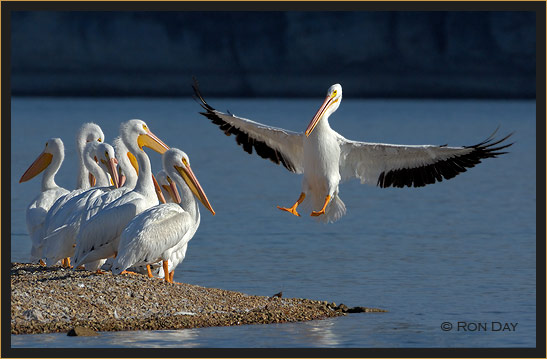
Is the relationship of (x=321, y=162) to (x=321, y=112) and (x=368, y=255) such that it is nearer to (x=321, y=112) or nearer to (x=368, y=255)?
(x=321, y=112)

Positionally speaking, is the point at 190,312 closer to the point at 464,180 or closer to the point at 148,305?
the point at 148,305

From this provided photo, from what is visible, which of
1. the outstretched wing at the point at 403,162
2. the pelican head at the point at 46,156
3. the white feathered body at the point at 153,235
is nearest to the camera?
the white feathered body at the point at 153,235

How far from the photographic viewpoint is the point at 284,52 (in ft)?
188

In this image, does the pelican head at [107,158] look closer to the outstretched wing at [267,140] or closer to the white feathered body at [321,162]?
the outstretched wing at [267,140]

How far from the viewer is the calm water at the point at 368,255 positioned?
8.16m

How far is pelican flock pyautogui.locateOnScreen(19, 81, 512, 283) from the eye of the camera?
9.04m

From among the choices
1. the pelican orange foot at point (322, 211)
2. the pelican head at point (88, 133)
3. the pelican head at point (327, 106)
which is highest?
the pelican head at point (327, 106)

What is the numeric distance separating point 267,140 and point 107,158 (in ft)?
5.32

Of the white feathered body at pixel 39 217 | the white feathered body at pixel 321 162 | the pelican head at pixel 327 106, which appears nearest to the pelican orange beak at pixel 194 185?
the white feathered body at pixel 39 217

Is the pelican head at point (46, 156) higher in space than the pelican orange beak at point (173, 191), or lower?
higher

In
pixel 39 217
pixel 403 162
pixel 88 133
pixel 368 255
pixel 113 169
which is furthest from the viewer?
pixel 368 255

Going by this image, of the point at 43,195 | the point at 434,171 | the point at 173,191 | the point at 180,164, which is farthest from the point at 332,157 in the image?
the point at 43,195

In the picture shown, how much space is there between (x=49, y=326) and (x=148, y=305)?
791 millimetres

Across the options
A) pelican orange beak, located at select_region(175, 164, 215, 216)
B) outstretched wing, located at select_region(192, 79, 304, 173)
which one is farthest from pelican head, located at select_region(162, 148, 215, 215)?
outstretched wing, located at select_region(192, 79, 304, 173)
